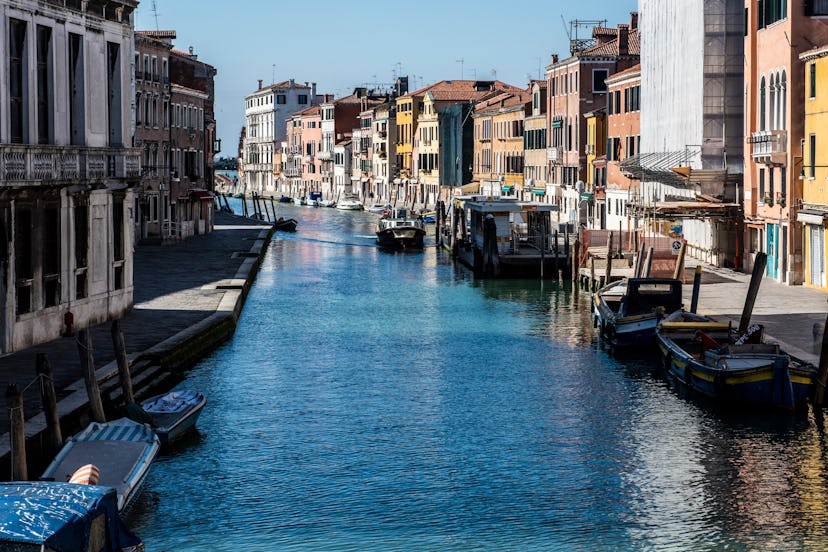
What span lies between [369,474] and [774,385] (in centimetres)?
775

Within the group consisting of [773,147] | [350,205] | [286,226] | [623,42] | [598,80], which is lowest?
[286,226]

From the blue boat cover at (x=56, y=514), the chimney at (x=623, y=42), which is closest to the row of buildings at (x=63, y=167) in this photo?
the blue boat cover at (x=56, y=514)

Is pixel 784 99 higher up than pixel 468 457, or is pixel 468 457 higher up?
pixel 784 99

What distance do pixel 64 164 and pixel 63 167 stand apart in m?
0.08

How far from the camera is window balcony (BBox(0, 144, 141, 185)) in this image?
24.4 meters

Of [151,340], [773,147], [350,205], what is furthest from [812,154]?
[350,205]

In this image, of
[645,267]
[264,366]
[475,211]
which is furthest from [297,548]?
[475,211]

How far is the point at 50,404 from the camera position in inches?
709

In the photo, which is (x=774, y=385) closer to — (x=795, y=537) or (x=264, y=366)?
(x=795, y=537)

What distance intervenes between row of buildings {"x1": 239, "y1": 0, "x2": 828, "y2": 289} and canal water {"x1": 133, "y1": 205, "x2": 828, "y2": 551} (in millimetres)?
9497

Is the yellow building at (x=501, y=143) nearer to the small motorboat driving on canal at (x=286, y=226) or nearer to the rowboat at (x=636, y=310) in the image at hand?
the small motorboat driving on canal at (x=286, y=226)

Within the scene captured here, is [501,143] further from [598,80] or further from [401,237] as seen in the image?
[401,237]

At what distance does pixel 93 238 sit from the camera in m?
29.9

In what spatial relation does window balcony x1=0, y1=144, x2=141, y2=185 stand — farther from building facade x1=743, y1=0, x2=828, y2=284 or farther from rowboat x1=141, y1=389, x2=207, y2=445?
building facade x1=743, y1=0, x2=828, y2=284
